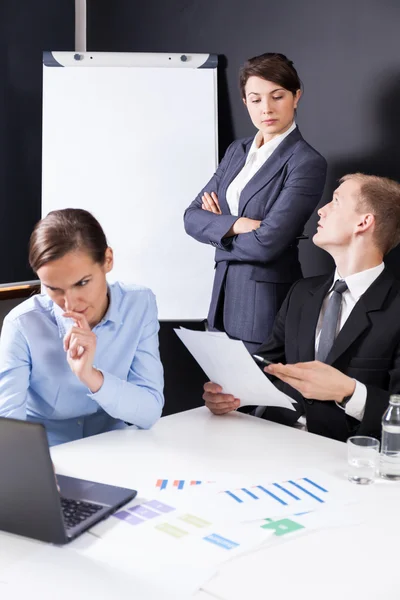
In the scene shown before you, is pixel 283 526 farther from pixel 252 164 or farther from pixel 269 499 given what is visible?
pixel 252 164

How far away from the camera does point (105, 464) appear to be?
162cm

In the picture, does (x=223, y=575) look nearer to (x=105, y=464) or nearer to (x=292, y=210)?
(x=105, y=464)

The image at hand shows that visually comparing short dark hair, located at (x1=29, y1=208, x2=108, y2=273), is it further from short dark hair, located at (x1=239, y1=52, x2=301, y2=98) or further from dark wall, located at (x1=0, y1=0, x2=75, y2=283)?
dark wall, located at (x1=0, y1=0, x2=75, y2=283)

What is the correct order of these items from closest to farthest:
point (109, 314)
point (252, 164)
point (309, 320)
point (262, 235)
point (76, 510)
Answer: point (76, 510) < point (109, 314) < point (309, 320) < point (262, 235) < point (252, 164)

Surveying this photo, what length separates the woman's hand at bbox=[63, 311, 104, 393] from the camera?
178cm

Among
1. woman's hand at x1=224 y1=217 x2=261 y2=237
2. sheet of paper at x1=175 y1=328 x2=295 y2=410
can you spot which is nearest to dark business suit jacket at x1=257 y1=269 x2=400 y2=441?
sheet of paper at x1=175 y1=328 x2=295 y2=410

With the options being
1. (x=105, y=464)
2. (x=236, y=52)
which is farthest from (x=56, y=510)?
(x=236, y=52)

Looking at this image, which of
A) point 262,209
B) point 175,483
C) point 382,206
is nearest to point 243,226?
Answer: point 262,209

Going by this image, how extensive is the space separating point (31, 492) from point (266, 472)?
550 mm

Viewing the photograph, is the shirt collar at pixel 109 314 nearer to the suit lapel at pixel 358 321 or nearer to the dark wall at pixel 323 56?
the suit lapel at pixel 358 321

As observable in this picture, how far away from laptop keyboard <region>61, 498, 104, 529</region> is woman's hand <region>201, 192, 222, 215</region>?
187cm

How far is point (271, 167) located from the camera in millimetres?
2930

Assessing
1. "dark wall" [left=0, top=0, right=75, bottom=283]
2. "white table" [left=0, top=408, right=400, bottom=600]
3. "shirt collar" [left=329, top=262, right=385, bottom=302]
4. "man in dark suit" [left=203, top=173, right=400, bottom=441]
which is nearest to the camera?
"white table" [left=0, top=408, right=400, bottom=600]

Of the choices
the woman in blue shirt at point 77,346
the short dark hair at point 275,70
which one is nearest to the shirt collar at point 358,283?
the woman in blue shirt at point 77,346
